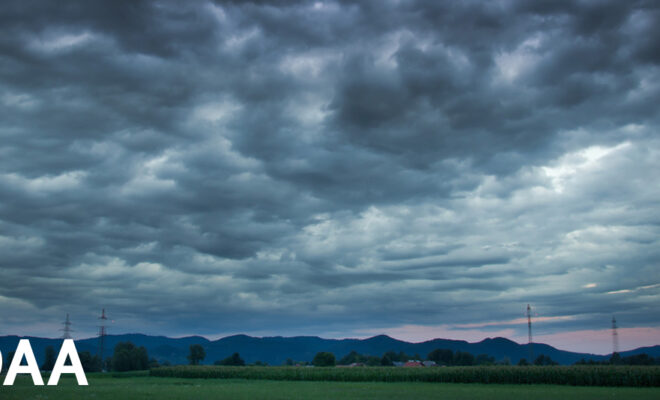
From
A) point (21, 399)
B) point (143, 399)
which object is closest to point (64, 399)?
point (21, 399)

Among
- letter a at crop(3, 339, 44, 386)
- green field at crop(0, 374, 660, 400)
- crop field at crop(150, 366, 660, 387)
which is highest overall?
letter a at crop(3, 339, 44, 386)

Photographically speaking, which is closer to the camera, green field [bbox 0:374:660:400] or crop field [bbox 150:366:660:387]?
green field [bbox 0:374:660:400]

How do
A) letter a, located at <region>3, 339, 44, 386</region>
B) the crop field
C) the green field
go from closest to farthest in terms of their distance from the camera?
the green field < letter a, located at <region>3, 339, 44, 386</region> < the crop field

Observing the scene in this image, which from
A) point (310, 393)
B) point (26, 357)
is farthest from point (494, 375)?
point (26, 357)

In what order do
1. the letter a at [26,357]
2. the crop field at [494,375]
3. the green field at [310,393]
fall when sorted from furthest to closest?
the crop field at [494,375] → the letter a at [26,357] → the green field at [310,393]

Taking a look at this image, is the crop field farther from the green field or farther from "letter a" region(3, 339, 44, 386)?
"letter a" region(3, 339, 44, 386)

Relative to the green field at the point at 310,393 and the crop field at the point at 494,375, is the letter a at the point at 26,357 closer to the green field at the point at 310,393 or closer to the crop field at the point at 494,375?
the green field at the point at 310,393

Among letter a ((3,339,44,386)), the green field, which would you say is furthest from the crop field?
letter a ((3,339,44,386))

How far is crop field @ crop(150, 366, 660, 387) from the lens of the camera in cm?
7862

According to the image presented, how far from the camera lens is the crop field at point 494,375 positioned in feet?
258

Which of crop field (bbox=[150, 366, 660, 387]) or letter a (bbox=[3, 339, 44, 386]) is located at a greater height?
letter a (bbox=[3, 339, 44, 386])

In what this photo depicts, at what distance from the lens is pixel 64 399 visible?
151 ft

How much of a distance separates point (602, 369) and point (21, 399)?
75629mm

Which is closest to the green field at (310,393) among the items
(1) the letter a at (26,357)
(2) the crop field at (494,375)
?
(1) the letter a at (26,357)
